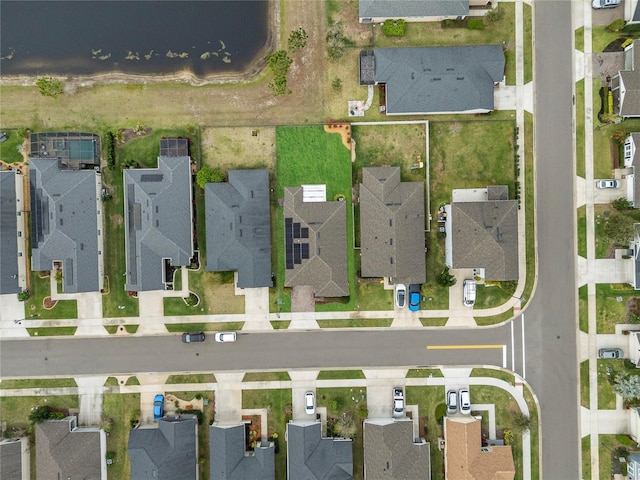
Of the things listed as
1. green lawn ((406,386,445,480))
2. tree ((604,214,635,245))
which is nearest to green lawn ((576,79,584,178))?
tree ((604,214,635,245))

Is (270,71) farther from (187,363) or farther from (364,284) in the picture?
(187,363)

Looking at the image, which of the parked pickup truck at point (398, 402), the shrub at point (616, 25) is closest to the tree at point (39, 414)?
the parked pickup truck at point (398, 402)

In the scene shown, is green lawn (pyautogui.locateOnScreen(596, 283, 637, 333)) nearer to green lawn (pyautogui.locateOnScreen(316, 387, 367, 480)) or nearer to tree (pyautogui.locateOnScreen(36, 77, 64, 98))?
green lawn (pyautogui.locateOnScreen(316, 387, 367, 480))

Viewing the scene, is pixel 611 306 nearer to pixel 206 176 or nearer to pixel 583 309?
pixel 583 309

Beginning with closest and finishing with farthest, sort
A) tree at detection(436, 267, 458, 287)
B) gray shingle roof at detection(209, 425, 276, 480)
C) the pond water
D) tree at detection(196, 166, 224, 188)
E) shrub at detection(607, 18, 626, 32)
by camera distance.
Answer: gray shingle roof at detection(209, 425, 276, 480)
tree at detection(196, 166, 224, 188)
tree at detection(436, 267, 458, 287)
shrub at detection(607, 18, 626, 32)
the pond water

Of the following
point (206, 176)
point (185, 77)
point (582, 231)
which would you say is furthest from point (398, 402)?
point (185, 77)

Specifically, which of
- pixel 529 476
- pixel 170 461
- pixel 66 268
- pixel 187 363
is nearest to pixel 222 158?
pixel 66 268
